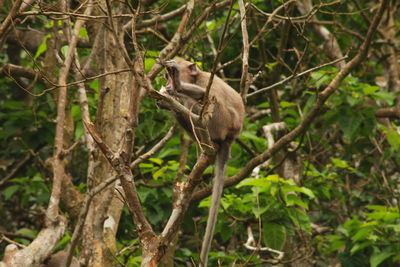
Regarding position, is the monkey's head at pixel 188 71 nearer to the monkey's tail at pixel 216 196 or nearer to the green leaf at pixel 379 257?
the monkey's tail at pixel 216 196

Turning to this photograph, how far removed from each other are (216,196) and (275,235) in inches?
64.1

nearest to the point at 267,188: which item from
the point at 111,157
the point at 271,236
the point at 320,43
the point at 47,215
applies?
the point at 271,236

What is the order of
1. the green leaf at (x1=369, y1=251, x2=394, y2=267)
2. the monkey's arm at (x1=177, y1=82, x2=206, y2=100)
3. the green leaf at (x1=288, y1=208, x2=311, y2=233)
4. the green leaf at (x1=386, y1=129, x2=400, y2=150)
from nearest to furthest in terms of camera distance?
the monkey's arm at (x1=177, y1=82, x2=206, y2=100), the green leaf at (x1=288, y1=208, x2=311, y2=233), the green leaf at (x1=369, y1=251, x2=394, y2=267), the green leaf at (x1=386, y1=129, x2=400, y2=150)

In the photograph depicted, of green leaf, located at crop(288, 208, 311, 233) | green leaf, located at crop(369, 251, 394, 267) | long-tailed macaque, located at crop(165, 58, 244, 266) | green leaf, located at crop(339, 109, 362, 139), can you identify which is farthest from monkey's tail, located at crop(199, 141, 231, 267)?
green leaf, located at crop(369, 251, 394, 267)

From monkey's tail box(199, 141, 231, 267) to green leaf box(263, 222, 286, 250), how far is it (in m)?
1.18

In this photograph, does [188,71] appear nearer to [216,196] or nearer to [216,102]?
[216,102]

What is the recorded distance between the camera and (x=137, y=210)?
14.4 ft

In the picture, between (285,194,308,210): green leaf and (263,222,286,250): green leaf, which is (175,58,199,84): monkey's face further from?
(263,222,286,250): green leaf

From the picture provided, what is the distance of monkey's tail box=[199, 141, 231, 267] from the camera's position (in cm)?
494

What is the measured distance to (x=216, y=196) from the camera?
561 cm

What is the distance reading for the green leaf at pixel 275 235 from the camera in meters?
6.95

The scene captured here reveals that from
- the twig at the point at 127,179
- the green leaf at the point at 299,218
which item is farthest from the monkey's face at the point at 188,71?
the twig at the point at 127,179

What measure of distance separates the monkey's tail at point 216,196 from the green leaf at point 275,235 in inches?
46.6

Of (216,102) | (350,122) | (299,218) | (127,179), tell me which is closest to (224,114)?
(216,102)
